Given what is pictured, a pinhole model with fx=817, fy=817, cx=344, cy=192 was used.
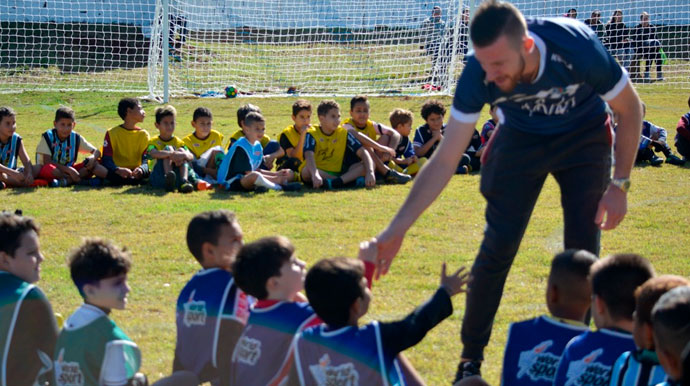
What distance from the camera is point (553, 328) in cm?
346

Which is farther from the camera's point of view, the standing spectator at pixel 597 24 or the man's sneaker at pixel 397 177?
the standing spectator at pixel 597 24

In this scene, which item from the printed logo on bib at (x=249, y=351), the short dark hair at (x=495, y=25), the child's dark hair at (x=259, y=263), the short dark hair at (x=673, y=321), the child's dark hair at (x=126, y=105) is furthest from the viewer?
the child's dark hair at (x=126, y=105)

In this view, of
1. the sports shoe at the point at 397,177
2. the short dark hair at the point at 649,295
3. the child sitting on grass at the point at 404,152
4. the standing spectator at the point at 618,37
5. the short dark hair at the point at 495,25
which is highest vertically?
the short dark hair at the point at 495,25

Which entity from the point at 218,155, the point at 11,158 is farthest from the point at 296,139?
the point at 11,158

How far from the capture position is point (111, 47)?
2025cm

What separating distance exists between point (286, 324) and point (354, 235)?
3411mm

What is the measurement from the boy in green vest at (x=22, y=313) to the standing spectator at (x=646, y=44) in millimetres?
16453

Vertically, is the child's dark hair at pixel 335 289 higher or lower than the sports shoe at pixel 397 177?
higher

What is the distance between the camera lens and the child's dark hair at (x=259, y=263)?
3.59m

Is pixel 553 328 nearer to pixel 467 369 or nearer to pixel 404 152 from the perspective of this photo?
pixel 467 369

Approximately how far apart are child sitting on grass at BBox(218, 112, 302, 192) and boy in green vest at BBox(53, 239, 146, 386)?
209 inches

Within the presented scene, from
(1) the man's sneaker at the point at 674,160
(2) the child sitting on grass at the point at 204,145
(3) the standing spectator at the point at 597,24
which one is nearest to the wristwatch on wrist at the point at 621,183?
(2) the child sitting on grass at the point at 204,145

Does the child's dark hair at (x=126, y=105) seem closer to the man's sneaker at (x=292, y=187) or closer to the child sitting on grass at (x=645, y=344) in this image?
the man's sneaker at (x=292, y=187)

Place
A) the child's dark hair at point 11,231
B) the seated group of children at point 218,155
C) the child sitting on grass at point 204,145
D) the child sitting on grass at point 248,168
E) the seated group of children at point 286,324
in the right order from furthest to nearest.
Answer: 1. the child sitting on grass at point 204,145
2. the seated group of children at point 218,155
3. the child sitting on grass at point 248,168
4. the child's dark hair at point 11,231
5. the seated group of children at point 286,324
